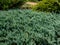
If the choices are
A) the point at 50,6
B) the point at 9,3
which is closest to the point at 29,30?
the point at 50,6

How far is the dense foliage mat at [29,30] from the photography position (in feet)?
11.3

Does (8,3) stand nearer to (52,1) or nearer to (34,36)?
(52,1)

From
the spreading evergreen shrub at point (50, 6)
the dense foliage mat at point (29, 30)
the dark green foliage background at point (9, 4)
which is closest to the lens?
the dense foliage mat at point (29, 30)

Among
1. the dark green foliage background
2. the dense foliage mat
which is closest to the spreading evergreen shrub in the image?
the dense foliage mat

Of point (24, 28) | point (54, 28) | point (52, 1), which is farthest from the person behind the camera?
point (52, 1)

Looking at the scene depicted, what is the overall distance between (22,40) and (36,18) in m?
1.35

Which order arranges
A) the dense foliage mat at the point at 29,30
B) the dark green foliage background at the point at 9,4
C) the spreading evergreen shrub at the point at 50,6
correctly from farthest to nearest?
the dark green foliage background at the point at 9,4
the spreading evergreen shrub at the point at 50,6
the dense foliage mat at the point at 29,30

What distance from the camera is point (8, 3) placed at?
7.39 m

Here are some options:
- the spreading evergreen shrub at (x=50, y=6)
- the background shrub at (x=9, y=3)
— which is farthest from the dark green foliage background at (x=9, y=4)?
the spreading evergreen shrub at (x=50, y=6)

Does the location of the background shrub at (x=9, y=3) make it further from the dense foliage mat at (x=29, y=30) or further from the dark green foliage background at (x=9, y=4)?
the dense foliage mat at (x=29, y=30)

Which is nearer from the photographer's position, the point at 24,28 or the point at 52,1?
the point at 24,28

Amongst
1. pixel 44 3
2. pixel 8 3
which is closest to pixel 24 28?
pixel 44 3

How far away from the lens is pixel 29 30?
382 centimetres

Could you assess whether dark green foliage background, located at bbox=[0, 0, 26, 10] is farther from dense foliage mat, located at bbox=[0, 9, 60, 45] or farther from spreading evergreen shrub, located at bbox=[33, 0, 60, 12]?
dense foliage mat, located at bbox=[0, 9, 60, 45]
